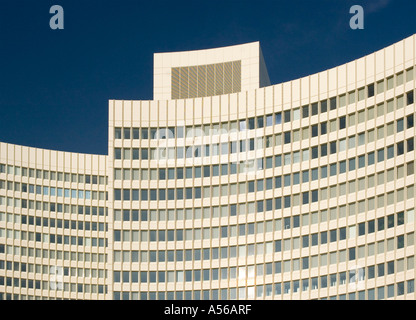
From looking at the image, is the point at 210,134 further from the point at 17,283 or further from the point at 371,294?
the point at 17,283

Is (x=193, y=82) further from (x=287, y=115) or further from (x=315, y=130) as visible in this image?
(x=315, y=130)

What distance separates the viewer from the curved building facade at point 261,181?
104 metres

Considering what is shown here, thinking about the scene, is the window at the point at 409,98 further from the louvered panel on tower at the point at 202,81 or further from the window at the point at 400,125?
the louvered panel on tower at the point at 202,81

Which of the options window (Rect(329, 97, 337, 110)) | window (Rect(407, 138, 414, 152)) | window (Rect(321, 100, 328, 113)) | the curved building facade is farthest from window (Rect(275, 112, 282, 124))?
window (Rect(407, 138, 414, 152))

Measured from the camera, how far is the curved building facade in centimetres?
10412

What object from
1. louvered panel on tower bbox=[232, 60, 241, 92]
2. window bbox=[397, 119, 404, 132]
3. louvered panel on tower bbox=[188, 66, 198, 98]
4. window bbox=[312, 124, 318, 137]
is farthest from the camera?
louvered panel on tower bbox=[188, 66, 198, 98]

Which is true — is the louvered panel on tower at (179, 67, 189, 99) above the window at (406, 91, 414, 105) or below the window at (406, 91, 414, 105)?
above

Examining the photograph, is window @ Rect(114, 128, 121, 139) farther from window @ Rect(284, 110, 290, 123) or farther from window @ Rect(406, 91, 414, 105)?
window @ Rect(406, 91, 414, 105)

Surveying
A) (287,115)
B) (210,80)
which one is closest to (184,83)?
(210,80)

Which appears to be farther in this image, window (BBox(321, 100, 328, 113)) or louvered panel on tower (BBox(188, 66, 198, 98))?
louvered panel on tower (BBox(188, 66, 198, 98))

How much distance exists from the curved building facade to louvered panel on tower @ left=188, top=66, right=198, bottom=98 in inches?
5.8

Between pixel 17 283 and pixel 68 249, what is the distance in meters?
11.9

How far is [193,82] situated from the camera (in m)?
129
